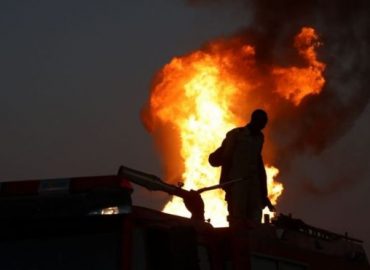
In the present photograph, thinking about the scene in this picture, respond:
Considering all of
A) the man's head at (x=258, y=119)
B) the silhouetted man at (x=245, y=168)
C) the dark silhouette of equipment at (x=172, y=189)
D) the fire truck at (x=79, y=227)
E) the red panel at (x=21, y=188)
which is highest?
the man's head at (x=258, y=119)

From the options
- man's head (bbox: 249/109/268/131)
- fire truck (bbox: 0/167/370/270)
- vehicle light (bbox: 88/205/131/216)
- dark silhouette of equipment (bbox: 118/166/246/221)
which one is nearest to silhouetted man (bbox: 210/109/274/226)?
man's head (bbox: 249/109/268/131)

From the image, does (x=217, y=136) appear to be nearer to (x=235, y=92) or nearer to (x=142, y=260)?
(x=235, y=92)

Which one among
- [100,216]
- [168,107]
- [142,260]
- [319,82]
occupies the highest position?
[319,82]

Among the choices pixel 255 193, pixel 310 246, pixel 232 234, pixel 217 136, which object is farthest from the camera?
pixel 217 136

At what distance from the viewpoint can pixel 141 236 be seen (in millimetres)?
4102

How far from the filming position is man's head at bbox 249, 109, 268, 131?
8250 millimetres

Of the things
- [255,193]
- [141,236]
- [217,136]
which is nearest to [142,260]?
[141,236]

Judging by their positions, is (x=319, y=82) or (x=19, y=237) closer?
(x=19, y=237)

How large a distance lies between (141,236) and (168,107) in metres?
9.99

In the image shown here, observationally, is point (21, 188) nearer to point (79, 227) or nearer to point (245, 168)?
point (79, 227)

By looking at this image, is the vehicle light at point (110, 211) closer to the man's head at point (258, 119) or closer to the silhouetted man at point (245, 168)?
the silhouetted man at point (245, 168)

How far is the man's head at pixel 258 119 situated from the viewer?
825cm

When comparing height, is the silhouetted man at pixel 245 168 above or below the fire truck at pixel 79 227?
above

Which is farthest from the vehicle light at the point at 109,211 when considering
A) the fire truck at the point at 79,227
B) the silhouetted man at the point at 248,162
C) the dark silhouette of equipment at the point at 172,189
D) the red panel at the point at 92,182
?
the silhouetted man at the point at 248,162
